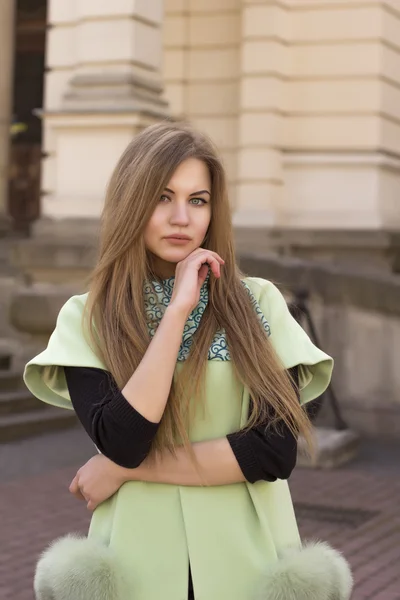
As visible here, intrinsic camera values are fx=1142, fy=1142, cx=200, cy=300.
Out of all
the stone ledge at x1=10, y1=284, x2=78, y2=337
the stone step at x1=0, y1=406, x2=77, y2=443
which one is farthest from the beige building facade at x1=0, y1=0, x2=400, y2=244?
the stone step at x1=0, y1=406, x2=77, y2=443

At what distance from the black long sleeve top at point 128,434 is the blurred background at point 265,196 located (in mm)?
3175

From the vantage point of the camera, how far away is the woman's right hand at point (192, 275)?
2.19 meters

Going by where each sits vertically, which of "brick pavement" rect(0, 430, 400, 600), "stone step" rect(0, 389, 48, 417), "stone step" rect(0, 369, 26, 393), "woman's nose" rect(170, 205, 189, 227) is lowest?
"brick pavement" rect(0, 430, 400, 600)

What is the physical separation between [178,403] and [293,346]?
281mm

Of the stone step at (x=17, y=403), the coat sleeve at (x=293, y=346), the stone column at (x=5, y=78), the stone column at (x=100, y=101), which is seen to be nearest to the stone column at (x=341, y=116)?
the stone column at (x=100, y=101)

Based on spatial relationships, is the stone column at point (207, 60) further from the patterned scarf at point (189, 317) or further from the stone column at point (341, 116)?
the patterned scarf at point (189, 317)

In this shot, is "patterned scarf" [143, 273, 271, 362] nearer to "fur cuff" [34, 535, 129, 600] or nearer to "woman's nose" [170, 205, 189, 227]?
"woman's nose" [170, 205, 189, 227]

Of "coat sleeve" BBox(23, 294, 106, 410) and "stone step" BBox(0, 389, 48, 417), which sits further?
"stone step" BBox(0, 389, 48, 417)

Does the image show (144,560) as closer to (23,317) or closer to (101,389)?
(101,389)

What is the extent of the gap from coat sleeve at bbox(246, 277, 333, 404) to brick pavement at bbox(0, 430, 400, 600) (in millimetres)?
3069

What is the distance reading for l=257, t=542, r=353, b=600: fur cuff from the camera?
2141mm

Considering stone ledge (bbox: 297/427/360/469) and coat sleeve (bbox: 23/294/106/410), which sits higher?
coat sleeve (bbox: 23/294/106/410)

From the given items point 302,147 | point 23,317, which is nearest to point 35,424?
point 23,317

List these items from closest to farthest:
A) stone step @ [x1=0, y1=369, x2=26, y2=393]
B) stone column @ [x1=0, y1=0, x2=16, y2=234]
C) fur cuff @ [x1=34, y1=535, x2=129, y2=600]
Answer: fur cuff @ [x1=34, y1=535, x2=129, y2=600], stone step @ [x1=0, y1=369, x2=26, y2=393], stone column @ [x1=0, y1=0, x2=16, y2=234]
